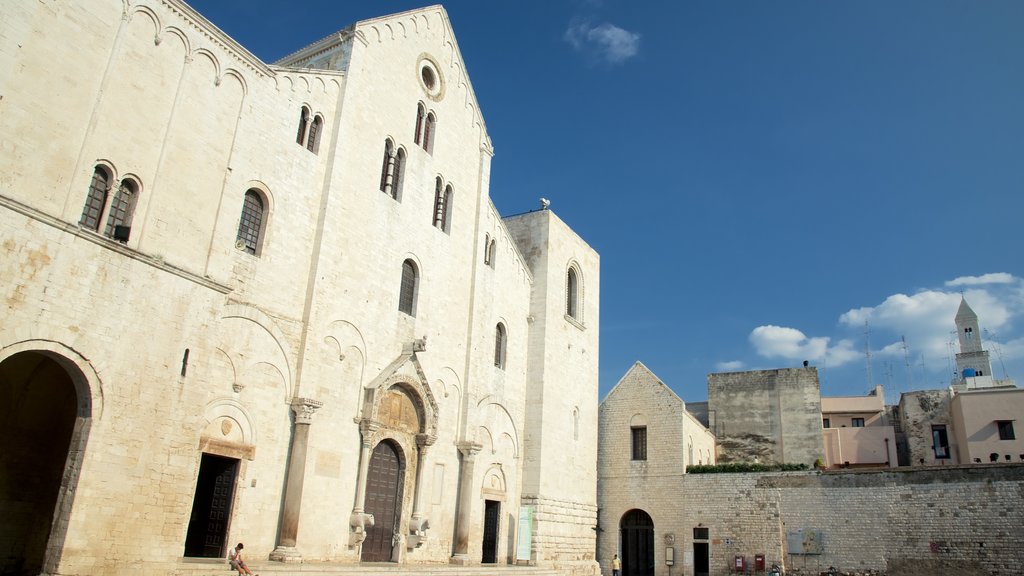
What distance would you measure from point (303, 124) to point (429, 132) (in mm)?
5284

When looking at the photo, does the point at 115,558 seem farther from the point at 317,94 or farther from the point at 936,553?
the point at 936,553

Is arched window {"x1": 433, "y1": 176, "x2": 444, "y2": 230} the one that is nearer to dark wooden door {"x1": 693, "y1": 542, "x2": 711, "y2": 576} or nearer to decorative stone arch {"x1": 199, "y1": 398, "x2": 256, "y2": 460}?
decorative stone arch {"x1": 199, "y1": 398, "x2": 256, "y2": 460}

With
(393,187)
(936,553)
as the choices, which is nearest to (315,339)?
(393,187)

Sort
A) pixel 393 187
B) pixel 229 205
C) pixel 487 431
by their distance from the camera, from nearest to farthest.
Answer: pixel 229 205, pixel 393 187, pixel 487 431

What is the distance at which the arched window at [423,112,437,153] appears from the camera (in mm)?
21062

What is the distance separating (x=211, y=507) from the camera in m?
13.8

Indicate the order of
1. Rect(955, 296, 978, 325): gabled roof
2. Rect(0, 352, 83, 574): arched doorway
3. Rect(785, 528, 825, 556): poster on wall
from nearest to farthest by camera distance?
Rect(0, 352, 83, 574): arched doorway
Rect(785, 528, 825, 556): poster on wall
Rect(955, 296, 978, 325): gabled roof

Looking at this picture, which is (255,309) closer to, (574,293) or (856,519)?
(574,293)

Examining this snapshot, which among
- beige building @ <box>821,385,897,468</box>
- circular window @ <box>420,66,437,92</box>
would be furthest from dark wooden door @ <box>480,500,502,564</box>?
beige building @ <box>821,385,897,468</box>

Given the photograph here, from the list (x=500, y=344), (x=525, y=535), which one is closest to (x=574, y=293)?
(x=500, y=344)

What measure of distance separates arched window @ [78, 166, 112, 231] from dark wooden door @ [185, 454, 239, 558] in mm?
5047

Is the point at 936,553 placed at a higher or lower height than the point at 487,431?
lower

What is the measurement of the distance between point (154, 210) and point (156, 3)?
3998 mm

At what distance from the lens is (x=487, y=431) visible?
2200 cm
